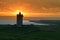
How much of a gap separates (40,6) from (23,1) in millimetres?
4471

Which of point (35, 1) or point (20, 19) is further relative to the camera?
point (35, 1)

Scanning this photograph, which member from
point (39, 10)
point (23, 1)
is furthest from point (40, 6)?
point (23, 1)
